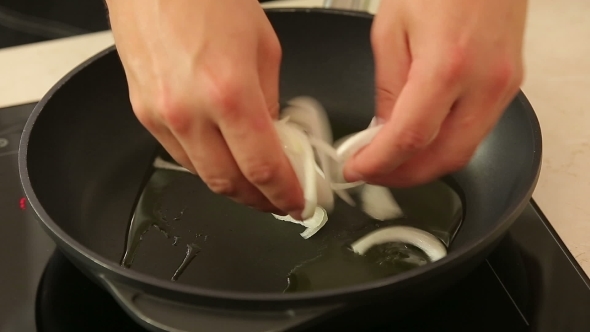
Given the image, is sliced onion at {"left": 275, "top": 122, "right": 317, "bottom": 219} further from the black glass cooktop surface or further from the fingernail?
the black glass cooktop surface

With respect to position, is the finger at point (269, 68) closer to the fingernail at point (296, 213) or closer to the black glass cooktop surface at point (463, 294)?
the fingernail at point (296, 213)

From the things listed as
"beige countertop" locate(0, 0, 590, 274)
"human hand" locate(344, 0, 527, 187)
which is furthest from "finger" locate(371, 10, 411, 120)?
"beige countertop" locate(0, 0, 590, 274)

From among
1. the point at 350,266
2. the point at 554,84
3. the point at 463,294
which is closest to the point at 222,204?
the point at 350,266

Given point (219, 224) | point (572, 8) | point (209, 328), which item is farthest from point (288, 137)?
point (572, 8)

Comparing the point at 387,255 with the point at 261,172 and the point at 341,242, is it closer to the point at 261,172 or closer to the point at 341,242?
the point at 341,242

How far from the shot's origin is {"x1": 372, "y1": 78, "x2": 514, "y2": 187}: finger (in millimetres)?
434

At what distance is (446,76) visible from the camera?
41 cm

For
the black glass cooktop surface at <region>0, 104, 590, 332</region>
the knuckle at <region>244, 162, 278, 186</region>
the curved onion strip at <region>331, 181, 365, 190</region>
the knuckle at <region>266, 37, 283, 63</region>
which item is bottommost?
the black glass cooktop surface at <region>0, 104, 590, 332</region>

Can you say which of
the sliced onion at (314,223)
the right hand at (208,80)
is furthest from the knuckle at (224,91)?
the sliced onion at (314,223)

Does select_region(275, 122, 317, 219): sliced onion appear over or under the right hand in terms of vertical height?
under

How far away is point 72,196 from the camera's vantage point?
0.63 m

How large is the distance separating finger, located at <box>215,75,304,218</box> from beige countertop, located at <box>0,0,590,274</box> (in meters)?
0.31

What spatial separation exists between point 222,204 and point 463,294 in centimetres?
26

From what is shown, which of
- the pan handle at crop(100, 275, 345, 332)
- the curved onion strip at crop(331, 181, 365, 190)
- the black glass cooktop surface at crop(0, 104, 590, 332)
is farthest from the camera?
the curved onion strip at crop(331, 181, 365, 190)
